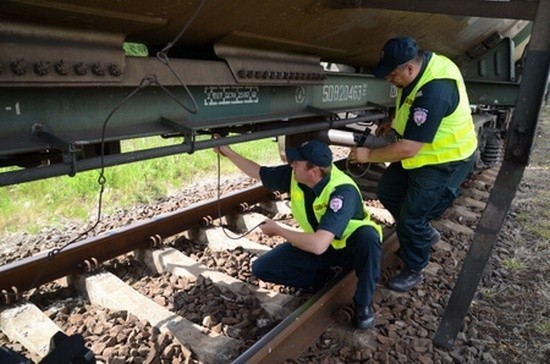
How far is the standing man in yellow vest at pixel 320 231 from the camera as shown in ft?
9.51

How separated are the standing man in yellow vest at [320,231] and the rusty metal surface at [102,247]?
835 millimetres

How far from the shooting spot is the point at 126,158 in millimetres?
2266

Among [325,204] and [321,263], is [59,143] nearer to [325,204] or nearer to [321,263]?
[325,204]

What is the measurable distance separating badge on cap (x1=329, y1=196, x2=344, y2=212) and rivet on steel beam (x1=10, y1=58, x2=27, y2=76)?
1.74 meters

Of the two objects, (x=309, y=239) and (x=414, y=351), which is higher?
(x=309, y=239)

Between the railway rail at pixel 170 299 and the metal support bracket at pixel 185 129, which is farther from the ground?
the metal support bracket at pixel 185 129

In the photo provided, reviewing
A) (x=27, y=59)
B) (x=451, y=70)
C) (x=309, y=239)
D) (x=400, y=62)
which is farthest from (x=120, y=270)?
(x=451, y=70)

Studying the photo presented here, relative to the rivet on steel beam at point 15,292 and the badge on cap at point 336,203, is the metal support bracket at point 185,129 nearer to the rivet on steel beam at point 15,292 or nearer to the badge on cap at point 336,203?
the badge on cap at point 336,203

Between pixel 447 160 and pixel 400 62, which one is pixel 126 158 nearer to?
pixel 400 62

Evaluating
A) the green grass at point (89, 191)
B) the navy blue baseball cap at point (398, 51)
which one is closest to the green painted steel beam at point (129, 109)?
the navy blue baseball cap at point (398, 51)

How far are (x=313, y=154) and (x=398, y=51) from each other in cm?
91

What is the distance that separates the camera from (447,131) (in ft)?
11.1

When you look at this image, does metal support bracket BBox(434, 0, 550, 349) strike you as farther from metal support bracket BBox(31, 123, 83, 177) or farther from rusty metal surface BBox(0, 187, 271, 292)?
metal support bracket BBox(31, 123, 83, 177)

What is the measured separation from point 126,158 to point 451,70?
2.22 m
